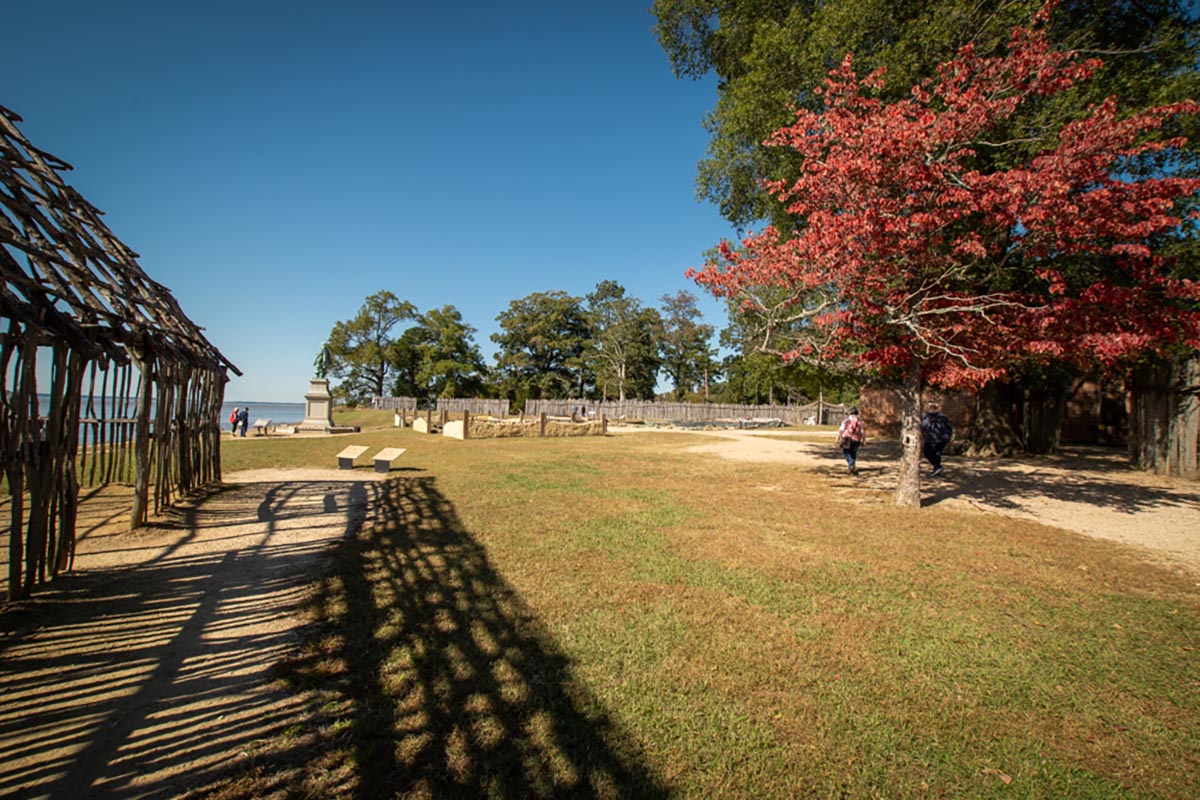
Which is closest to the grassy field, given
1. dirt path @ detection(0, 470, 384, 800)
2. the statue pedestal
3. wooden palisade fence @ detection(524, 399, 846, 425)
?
dirt path @ detection(0, 470, 384, 800)

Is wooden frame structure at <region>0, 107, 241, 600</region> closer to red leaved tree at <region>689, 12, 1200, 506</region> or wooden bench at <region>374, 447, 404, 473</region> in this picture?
wooden bench at <region>374, 447, 404, 473</region>

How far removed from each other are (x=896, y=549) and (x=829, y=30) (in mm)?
10351

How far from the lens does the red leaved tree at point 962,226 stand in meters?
6.88

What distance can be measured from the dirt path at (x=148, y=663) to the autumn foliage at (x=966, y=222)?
7.96 meters

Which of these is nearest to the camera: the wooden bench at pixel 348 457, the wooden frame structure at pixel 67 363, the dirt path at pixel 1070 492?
the wooden frame structure at pixel 67 363

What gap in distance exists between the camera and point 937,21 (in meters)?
9.54

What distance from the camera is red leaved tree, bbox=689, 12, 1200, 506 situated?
271 inches

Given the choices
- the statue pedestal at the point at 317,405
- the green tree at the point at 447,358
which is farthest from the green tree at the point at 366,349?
the statue pedestal at the point at 317,405

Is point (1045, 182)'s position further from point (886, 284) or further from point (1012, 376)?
point (1012, 376)

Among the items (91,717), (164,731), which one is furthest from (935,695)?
(91,717)

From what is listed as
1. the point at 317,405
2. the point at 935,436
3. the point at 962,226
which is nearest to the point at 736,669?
the point at 962,226

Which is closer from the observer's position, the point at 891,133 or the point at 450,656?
the point at 450,656

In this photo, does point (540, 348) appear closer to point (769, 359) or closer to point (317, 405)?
point (317, 405)

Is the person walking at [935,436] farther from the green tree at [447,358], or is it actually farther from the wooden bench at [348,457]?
the green tree at [447,358]
